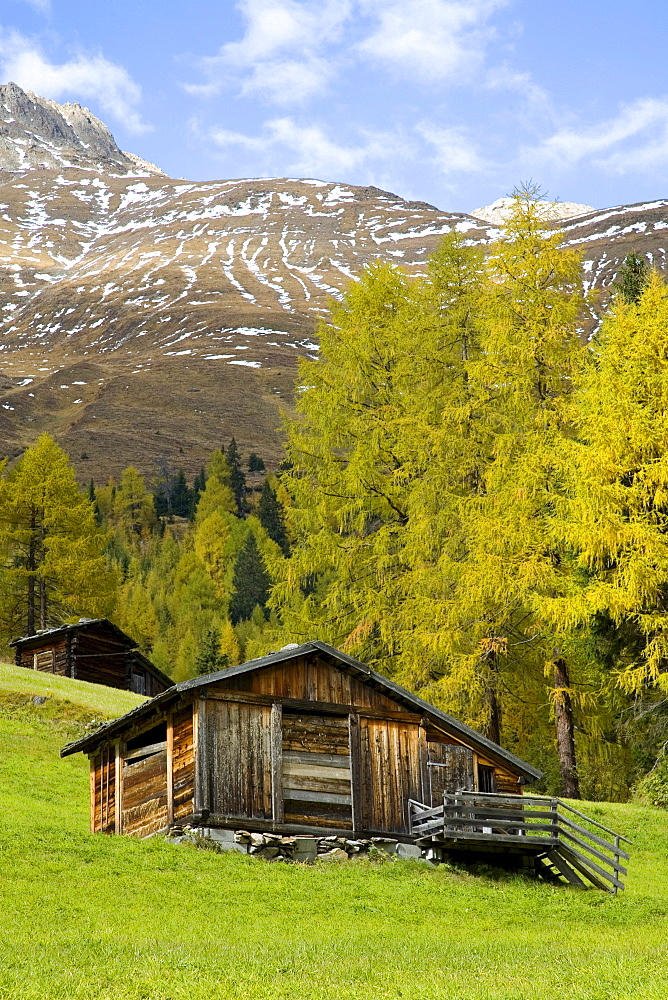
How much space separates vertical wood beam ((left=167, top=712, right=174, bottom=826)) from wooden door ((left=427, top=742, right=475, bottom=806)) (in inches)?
233

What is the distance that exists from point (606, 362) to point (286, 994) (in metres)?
18.9

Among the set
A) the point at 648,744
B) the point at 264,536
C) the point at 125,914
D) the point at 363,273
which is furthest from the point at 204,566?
the point at 125,914

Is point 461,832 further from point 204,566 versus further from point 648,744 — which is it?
point 204,566

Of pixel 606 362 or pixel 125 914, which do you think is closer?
pixel 125 914

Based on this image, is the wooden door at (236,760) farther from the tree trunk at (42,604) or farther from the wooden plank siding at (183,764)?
the tree trunk at (42,604)

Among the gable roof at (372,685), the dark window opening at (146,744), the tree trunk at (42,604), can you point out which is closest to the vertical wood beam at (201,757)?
the gable roof at (372,685)

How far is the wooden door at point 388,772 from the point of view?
81.6 feet

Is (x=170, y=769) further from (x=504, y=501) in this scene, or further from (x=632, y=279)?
(x=632, y=279)

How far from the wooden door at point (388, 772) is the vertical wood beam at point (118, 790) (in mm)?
5615

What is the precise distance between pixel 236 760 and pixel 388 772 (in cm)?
370

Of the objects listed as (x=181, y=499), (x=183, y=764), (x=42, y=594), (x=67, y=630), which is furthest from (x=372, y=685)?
(x=181, y=499)

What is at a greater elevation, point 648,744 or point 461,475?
point 461,475

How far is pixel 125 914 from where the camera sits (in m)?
17.5

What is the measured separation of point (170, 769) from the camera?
2416 centimetres
